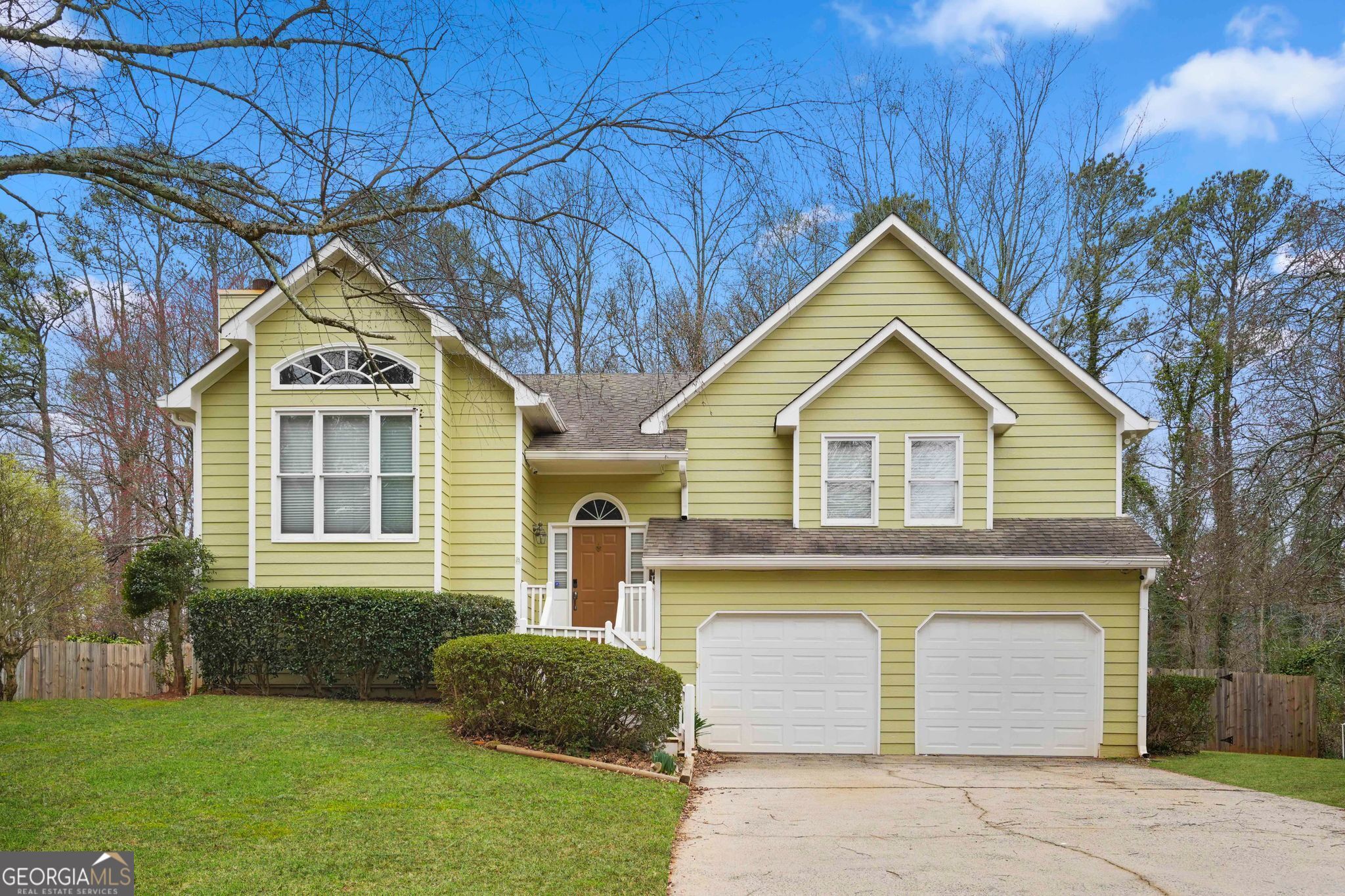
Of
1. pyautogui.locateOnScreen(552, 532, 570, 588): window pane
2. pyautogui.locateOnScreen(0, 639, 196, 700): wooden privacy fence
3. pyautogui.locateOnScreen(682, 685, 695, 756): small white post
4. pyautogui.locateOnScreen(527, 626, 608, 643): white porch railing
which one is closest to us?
pyautogui.locateOnScreen(682, 685, 695, 756): small white post

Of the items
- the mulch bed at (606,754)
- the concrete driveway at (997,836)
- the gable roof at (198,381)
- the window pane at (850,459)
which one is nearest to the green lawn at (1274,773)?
the concrete driveway at (997,836)

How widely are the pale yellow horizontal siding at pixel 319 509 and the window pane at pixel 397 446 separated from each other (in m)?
0.20

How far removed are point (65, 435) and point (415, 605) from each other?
51.1 ft

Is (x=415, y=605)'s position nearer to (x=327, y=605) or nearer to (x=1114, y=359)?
(x=327, y=605)

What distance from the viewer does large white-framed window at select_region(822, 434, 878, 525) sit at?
16.8 metres

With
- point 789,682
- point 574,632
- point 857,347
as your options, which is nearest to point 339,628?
point 574,632

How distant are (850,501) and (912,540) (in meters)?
1.19

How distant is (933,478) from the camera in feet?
55.1

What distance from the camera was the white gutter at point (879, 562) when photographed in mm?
15570

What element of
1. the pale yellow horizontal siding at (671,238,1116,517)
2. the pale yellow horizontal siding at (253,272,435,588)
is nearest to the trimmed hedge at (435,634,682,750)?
the pale yellow horizontal siding at (253,272,435,588)

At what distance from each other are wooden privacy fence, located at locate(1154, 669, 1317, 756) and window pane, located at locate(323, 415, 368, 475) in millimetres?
15222

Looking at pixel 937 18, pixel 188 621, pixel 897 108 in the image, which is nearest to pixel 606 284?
pixel 937 18

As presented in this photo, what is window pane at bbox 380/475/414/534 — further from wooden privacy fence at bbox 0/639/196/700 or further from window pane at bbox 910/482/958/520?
window pane at bbox 910/482/958/520

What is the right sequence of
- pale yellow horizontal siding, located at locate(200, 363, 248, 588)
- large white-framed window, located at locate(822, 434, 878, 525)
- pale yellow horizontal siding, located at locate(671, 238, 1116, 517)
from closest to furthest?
pale yellow horizontal siding, located at locate(200, 363, 248, 588) < large white-framed window, located at locate(822, 434, 878, 525) < pale yellow horizontal siding, located at locate(671, 238, 1116, 517)
